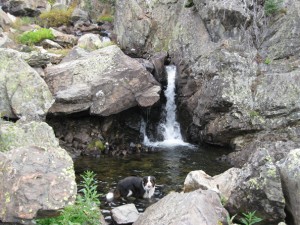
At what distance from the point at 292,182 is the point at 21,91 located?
12.4 m

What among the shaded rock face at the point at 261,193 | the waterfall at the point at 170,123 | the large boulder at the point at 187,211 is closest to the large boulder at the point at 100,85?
A: the waterfall at the point at 170,123

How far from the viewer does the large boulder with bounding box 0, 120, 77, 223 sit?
24.1 ft

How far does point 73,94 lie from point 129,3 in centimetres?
1199

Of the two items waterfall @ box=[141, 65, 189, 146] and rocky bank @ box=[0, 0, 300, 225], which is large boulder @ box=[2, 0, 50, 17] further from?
waterfall @ box=[141, 65, 189, 146]

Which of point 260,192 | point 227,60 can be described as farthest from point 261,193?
point 227,60

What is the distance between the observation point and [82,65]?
64.9 feet

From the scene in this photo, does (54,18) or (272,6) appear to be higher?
(54,18)

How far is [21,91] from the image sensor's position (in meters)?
17.5

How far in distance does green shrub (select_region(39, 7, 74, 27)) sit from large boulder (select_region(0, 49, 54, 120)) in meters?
15.5

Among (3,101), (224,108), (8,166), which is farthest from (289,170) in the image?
(3,101)

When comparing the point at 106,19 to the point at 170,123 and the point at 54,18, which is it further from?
the point at 170,123

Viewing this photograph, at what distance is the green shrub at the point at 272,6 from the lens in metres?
23.6

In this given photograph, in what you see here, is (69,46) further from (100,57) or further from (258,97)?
(258,97)

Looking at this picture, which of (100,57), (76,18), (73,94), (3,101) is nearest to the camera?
(3,101)
